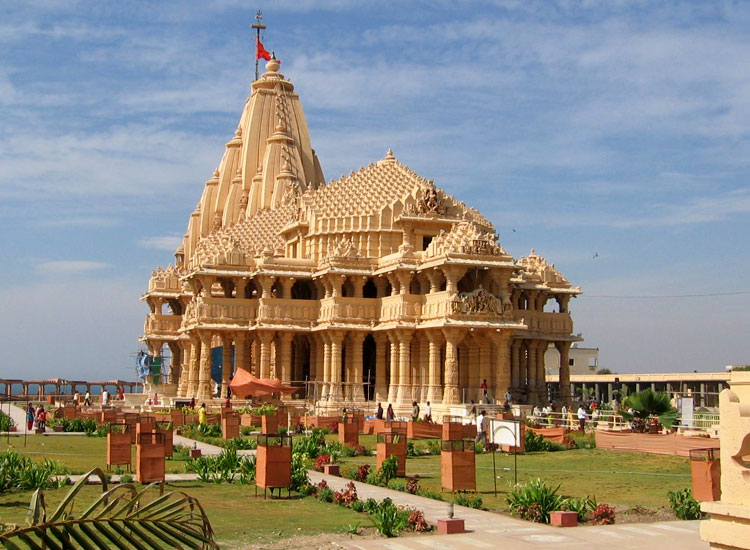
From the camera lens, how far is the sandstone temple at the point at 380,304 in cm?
5209

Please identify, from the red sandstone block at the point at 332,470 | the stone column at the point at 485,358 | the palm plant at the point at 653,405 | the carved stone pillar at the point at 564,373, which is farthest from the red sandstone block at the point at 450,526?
the carved stone pillar at the point at 564,373

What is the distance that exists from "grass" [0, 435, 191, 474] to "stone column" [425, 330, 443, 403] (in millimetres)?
19079

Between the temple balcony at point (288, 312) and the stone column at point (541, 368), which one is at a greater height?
the temple balcony at point (288, 312)

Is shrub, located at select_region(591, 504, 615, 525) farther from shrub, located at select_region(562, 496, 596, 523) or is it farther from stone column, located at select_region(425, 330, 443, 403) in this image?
stone column, located at select_region(425, 330, 443, 403)

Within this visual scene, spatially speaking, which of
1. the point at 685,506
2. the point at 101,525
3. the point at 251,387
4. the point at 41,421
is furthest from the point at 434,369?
the point at 101,525

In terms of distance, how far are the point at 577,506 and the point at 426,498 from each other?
3842 mm

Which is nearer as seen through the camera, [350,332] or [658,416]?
[658,416]

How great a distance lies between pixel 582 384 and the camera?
351 feet

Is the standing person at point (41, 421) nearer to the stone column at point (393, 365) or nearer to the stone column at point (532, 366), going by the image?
the stone column at point (393, 365)

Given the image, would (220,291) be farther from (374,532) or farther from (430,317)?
(374,532)

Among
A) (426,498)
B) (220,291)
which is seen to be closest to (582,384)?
(220,291)

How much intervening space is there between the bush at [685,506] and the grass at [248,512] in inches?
243

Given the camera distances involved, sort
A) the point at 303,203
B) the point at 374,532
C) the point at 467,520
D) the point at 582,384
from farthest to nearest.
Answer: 1. the point at 582,384
2. the point at 303,203
3. the point at 467,520
4. the point at 374,532

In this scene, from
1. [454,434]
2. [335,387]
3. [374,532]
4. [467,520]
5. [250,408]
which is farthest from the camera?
[335,387]
